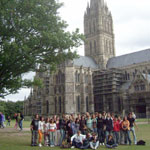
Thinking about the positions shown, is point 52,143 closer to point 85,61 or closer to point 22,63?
point 22,63

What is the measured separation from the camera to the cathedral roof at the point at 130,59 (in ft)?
200

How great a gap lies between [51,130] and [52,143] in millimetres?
869

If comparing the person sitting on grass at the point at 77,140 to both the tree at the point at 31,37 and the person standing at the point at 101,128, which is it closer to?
the person standing at the point at 101,128

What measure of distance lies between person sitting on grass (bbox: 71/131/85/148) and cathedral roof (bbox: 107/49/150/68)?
166 ft

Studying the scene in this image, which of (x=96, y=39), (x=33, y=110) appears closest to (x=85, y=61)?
(x=96, y=39)

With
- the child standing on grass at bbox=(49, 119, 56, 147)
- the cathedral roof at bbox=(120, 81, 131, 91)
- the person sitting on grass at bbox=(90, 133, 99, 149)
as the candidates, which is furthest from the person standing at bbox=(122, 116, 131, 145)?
the cathedral roof at bbox=(120, 81, 131, 91)

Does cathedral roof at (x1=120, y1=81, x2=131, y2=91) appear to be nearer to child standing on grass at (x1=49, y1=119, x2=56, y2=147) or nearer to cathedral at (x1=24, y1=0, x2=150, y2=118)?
cathedral at (x1=24, y1=0, x2=150, y2=118)

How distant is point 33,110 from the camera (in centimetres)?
7106

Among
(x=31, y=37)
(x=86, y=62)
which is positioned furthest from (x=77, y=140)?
(x=86, y=62)

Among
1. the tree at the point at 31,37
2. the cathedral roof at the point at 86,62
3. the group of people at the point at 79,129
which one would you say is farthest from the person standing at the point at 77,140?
the cathedral roof at the point at 86,62

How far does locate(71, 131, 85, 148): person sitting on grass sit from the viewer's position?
13.3m

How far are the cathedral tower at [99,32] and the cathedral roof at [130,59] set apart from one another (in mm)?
Result: 3401

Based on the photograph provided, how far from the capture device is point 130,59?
6412 cm

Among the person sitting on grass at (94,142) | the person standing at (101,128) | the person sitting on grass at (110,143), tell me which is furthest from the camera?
the person standing at (101,128)
